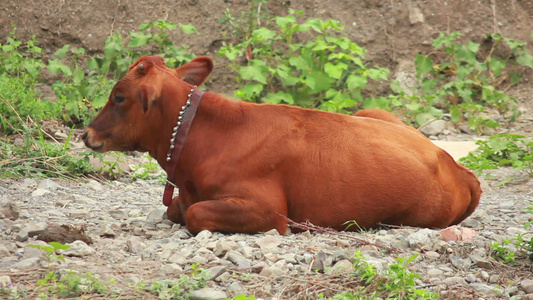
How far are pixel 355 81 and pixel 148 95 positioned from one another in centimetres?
531

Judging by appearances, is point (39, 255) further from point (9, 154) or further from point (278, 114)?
point (9, 154)

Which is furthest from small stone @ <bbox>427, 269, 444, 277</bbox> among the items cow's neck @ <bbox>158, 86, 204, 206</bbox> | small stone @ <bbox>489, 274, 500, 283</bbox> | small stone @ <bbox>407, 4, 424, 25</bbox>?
small stone @ <bbox>407, 4, 424, 25</bbox>

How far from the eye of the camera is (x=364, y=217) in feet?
18.0

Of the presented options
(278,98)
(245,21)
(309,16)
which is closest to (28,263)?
(278,98)

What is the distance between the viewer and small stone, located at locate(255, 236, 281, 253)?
15.5ft

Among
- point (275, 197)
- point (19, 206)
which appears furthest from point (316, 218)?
point (19, 206)

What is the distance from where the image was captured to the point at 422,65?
11367 mm

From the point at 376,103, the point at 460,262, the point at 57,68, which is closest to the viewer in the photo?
the point at 460,262

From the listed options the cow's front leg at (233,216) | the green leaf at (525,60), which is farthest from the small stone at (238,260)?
the green leaf at (525,60)

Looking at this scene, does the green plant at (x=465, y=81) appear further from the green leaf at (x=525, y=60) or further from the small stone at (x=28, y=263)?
the small stone at (x=28, y=263)

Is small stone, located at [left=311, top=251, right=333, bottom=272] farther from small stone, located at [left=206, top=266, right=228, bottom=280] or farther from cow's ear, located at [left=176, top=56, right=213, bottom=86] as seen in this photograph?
cow's ear, located at [left=176, top=56, right=213, bottom=86]

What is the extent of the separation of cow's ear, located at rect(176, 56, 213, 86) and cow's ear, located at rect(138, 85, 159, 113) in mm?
508

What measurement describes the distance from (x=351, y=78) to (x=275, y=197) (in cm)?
530

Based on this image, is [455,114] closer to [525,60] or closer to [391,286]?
[525,60]
